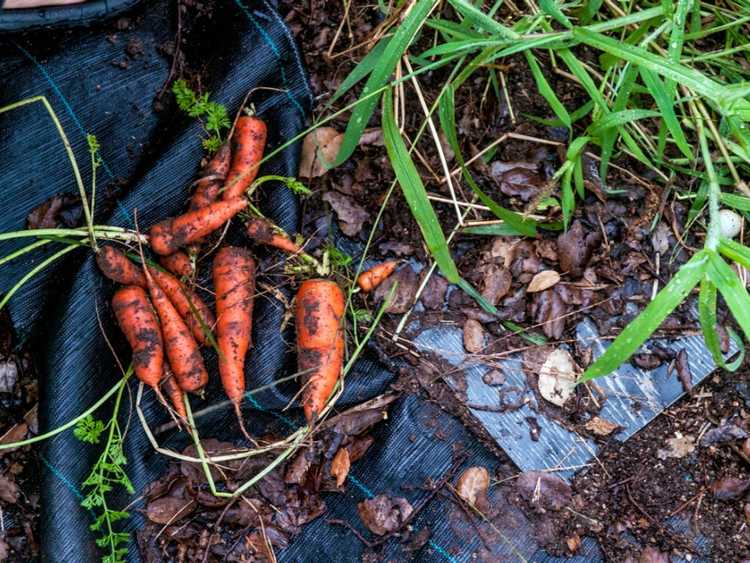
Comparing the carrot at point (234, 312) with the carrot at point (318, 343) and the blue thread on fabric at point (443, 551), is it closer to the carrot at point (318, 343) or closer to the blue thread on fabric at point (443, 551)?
the carrot at point (318, 343)

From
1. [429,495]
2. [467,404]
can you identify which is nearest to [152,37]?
[467,404]

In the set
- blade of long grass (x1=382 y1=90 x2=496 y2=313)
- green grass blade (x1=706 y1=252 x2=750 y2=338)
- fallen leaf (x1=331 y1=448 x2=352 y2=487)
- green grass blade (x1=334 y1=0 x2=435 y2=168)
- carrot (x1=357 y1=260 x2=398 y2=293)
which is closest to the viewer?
green grass blade (x1=706 y1=252 x2=750 y2=338)

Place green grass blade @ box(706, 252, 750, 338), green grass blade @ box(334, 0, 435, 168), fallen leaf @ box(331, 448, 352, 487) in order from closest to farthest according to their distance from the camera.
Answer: green grass blade @ box(706, 252, 750, 338), green grass blade @ box(334, 0, 435, 168), fallen leaf @ box(331, 448, 352, 487)

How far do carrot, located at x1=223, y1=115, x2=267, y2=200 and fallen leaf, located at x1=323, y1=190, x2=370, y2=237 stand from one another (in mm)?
256

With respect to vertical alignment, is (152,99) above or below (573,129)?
above

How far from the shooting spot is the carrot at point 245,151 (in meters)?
2.19

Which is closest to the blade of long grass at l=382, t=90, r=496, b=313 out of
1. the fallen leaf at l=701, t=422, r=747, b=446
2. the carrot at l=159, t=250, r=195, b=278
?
the carrot at l=159, t=250, r=195, b=278

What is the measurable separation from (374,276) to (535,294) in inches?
20.7

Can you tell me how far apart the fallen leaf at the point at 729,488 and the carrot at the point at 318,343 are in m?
1.23

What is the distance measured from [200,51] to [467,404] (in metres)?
1.43

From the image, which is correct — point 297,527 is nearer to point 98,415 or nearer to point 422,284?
point 98,415

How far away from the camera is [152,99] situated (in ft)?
7.15

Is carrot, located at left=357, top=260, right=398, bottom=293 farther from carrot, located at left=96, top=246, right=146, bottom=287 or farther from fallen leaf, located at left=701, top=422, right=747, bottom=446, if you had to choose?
fallen leaf, located at left=701, top=422, right=747, bottom=446

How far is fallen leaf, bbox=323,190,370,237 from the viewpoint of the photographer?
224 cm
